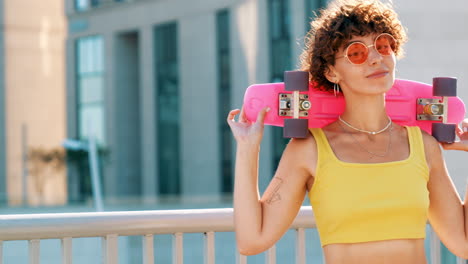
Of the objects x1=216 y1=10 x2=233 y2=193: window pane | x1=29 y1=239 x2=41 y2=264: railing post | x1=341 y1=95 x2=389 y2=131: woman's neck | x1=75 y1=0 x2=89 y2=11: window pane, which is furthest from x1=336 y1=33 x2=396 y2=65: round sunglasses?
x1=75 y1=0 x2=89 y2=11: window pane

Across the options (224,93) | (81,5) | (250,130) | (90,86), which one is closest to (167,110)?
(224,93)

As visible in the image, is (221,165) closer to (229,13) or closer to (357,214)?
(229,13)

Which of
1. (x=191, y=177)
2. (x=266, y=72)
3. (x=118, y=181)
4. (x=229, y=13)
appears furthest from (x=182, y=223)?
(x=118, y=181)

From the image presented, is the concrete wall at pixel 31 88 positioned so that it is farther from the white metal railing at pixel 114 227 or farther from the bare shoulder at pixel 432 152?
the bare shoulder at pixel 432 152

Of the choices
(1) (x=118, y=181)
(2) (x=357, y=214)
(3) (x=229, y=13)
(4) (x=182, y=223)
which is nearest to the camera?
(2) (x=357, y=214)

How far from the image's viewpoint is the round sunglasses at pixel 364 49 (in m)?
2.14

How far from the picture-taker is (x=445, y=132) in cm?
237

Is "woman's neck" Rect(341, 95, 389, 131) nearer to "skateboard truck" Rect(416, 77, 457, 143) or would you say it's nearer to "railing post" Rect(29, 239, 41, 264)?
"skateboard truck" Rect(416, 77, 457, 143)

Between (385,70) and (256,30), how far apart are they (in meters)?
28.7

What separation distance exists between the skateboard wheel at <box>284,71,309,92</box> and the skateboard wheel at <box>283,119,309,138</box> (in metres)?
0.10

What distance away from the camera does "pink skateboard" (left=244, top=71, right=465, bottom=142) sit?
2.25 metres

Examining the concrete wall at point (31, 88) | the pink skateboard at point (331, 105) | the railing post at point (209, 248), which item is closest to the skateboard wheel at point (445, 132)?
the pink skateboard at point (331, 105)

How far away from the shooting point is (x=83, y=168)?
42.2 meters

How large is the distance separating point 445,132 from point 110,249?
1.31m
